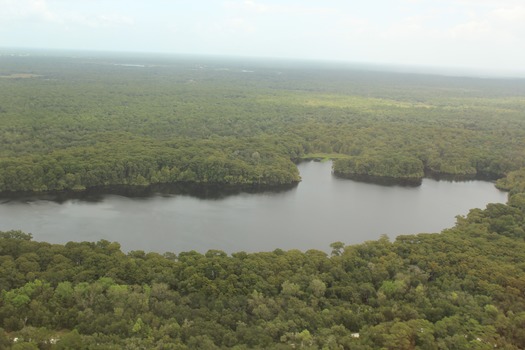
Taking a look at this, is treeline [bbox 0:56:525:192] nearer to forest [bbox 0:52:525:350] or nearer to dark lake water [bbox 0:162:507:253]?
forest [bbox 0:52:525:350]

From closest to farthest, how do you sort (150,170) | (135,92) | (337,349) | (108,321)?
(337,349) < (108,321) < (150,170) < (135,92)

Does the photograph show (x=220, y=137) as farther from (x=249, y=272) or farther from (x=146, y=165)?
(x=249, y=272)

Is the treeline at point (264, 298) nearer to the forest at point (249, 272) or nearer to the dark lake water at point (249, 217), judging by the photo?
the forest at point (249, 272)

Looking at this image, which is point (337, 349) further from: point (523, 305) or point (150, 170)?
point (150, 170)

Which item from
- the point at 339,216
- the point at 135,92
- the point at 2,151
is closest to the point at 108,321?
the point at 339,216

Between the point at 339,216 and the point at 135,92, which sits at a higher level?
the point at 135,92

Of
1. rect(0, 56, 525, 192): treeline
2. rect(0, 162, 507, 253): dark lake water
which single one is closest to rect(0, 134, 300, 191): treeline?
rect(0, 56, 525, 192): treeline

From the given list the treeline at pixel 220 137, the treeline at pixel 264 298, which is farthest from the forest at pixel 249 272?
the treeline at pixel 220 137
